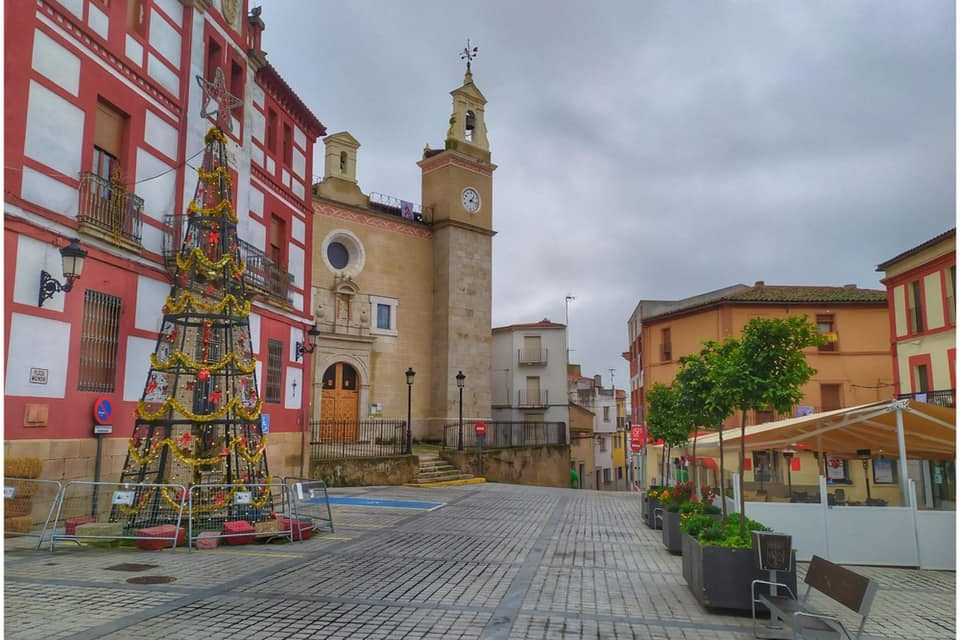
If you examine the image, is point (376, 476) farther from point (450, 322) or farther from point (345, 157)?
point (345, 157)

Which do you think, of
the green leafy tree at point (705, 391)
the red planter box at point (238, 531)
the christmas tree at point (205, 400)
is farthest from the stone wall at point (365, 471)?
the green leafy tree at point (705, 391)

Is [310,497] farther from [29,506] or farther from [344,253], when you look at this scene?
[344,253]

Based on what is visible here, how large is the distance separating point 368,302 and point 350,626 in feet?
75.5

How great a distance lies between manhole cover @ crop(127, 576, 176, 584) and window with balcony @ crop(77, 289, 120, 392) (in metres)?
4.70

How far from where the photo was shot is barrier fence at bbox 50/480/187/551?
949cm

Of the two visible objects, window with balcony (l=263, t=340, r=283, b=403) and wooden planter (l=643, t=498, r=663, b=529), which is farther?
window with balcony (l=263, t=340, r=283, b=403)

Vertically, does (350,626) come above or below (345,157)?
below

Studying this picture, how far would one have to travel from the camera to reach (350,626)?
6047mm

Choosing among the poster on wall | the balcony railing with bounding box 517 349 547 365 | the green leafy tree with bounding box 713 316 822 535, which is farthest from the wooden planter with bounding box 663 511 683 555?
the balcony railing with bounding box 517 349 547 365

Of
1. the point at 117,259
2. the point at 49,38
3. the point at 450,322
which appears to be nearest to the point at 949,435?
the point at 117,259

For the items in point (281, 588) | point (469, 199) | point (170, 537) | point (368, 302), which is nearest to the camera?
point (281, 588)

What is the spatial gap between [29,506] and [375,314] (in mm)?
19228

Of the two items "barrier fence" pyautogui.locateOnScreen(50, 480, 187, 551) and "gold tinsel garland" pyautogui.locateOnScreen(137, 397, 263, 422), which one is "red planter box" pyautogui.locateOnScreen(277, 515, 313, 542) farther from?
"gold tinsel garland" pyautogui.locateOnScreen(137, 397, 263, 422)

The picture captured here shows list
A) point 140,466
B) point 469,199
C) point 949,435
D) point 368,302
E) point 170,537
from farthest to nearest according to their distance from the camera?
point 469,199 < point 368,302 < point 949,435 < point 140,466 < point 170,537
